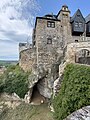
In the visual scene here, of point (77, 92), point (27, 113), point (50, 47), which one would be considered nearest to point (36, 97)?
point (27, 113)

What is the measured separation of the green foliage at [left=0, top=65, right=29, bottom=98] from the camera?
20.0 meters

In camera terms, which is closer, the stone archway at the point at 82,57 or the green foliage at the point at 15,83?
the stone archway at the point at 82,57

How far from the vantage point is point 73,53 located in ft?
56.4

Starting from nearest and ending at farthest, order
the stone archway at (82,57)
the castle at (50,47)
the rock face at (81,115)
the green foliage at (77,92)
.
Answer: the rock face at (81,115), the green foliage at (77,92), the stone archway at (82,57), the castle at (50,47)

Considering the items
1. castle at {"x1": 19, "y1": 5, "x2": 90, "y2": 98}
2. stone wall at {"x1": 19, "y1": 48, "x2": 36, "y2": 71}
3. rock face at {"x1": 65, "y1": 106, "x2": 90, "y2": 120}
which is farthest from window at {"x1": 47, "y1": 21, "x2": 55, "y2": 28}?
rock face at {"x1": 65, "y1": 106, "x2": 90, "y2": 120}

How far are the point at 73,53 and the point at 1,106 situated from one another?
1119 cm

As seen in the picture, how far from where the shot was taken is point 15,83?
66.9 feet

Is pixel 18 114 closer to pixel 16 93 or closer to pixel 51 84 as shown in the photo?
pixel 16 93

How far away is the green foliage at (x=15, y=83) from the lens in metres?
20.0

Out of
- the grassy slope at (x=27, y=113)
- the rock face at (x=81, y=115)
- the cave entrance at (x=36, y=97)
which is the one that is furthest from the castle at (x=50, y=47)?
the rock face at (x=81, y=115)

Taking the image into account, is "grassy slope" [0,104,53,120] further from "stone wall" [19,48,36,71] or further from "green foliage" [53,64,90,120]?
"green foliage" [53,64,90,120]

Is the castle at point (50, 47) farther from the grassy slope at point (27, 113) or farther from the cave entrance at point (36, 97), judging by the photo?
the grassy slope at point (27, 113)

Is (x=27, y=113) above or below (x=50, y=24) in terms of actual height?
below

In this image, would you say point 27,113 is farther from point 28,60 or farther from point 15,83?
point 28,60
